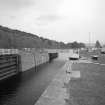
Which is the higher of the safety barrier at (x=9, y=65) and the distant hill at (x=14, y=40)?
the distant hill at (x=14, y=40)

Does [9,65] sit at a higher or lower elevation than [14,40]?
lower

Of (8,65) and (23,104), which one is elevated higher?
(8,65)

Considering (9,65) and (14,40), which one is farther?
(14,40)

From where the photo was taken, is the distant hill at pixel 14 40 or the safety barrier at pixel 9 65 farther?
the distant hill at pixel 14 40

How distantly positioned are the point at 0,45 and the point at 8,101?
20.5 meters

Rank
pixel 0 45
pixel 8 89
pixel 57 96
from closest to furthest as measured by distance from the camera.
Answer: pixel 57 96, pixel 8 89, pixel 0 45

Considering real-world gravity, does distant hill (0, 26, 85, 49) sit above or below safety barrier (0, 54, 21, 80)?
above

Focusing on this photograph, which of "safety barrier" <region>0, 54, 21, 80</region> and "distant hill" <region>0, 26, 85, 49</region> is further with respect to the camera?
"distant hill" <region>0, 26, 85, 49</region>

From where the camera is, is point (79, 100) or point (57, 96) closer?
point (79, 100)

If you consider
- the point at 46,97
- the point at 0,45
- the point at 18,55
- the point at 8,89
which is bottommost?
the point at 8,89

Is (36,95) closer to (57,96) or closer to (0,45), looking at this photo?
(57,96)

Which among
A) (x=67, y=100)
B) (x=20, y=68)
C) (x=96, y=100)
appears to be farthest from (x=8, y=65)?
(x=96, y=100)

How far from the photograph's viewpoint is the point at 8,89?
470 inches

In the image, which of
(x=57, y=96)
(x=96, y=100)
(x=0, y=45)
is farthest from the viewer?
(x=0, y=45)
